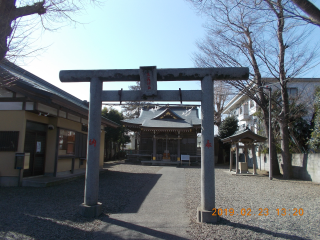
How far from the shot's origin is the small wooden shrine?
21344 millimetres

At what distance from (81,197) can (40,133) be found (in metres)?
4.17

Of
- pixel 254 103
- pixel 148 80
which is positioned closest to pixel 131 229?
pixel 148 80

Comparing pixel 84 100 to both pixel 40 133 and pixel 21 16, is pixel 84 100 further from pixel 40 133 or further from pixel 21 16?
pixel 21 16

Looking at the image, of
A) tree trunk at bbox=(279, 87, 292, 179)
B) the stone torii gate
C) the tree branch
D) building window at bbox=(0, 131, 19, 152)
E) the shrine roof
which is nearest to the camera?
the stone torii gate

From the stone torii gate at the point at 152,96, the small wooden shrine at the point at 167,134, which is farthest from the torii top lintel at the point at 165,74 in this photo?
the small wooden shrine at the point at 167,134

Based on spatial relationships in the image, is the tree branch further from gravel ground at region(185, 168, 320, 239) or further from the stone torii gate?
gravel ground at region(185, 168, 320, 239)

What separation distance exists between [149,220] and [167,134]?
17.1 meters

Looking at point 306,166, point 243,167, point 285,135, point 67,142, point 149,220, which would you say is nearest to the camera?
point 149,220

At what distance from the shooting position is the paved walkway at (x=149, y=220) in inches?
167

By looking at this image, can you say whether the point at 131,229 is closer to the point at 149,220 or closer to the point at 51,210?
the point at 149,220

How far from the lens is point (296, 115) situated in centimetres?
1416

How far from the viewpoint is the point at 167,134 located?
22094 millimetres
